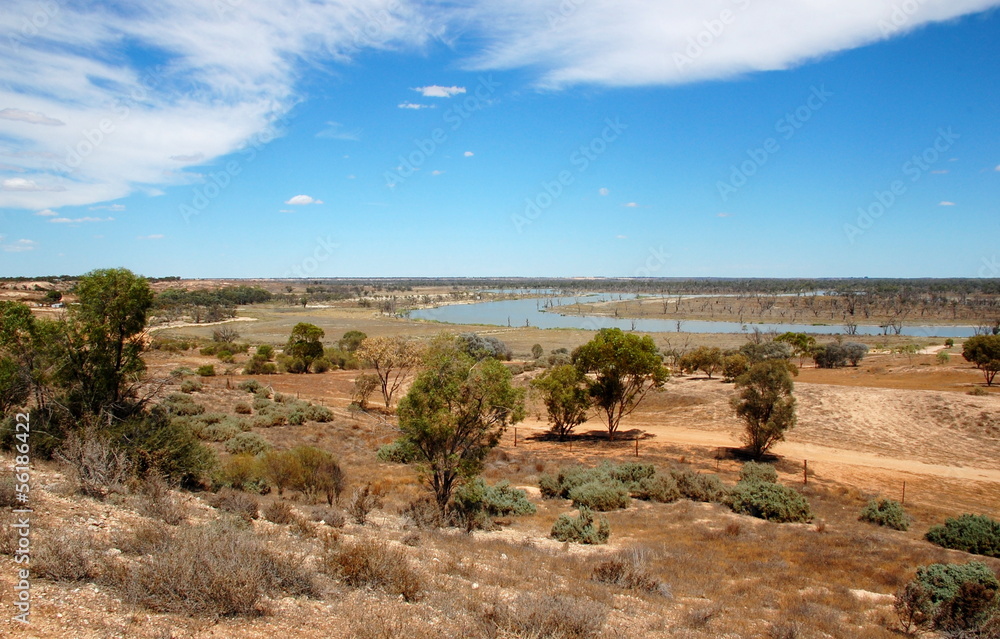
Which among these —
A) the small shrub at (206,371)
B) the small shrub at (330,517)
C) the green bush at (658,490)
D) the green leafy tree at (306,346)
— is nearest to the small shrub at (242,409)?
the small shrub at (206,371)

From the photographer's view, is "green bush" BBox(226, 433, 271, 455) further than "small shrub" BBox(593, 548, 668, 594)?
Yes

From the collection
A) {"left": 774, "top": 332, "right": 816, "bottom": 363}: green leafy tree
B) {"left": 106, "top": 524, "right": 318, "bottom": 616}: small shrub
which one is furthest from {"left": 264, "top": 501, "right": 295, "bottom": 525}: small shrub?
{"left": 774, "top": 332, "right": 816, "bottom": 363}: green leafy tree

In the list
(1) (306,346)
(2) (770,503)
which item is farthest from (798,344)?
(1) (306,346)

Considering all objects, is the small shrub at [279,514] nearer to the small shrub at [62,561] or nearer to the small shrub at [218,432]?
the small shrub at [62,561]

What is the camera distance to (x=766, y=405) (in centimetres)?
2412

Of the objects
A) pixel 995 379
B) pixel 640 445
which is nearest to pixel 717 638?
pixel 640 445

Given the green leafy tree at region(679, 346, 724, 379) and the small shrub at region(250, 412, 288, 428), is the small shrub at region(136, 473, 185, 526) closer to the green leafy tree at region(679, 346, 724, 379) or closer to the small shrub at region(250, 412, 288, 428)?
the small shrub at region(250, 412, 288, 428)

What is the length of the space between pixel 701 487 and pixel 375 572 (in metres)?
13.6

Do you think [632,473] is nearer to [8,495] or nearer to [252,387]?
[8,495]

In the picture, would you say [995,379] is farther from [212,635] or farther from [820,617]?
[212,635]

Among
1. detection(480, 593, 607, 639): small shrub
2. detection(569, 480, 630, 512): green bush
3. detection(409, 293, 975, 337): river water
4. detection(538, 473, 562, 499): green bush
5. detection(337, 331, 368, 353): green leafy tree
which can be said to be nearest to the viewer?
detection(480, 593, 607, 639): small shrub

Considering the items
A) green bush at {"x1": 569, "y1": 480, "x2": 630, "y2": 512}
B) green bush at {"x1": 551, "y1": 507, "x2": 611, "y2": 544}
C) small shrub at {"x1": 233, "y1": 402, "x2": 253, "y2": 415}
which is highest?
green bush at {"x1": 551, "y1": 507, "x2": 611, "y2": 544}

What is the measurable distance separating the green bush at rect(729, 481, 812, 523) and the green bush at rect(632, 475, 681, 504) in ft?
5.70

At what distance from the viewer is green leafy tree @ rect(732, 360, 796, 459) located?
2392 centimetres
